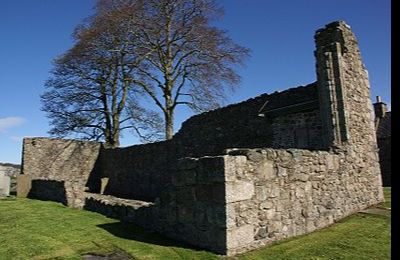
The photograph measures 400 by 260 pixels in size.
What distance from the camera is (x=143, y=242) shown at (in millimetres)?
7363

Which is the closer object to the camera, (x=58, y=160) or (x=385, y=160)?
(x=385, y=160)

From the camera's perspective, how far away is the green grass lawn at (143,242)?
21.0 feet

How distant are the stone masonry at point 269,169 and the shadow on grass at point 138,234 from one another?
221mm

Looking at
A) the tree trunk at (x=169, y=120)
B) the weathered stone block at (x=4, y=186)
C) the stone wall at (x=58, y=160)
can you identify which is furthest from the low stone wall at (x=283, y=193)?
the tree trunk at (x=169, y=120)

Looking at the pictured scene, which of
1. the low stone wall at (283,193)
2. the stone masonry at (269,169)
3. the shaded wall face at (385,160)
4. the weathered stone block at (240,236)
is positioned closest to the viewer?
the weathered stone block at (240,236)

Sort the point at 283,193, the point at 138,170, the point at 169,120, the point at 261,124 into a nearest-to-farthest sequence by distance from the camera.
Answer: the point at 283,193 → the point at 261,124 → the point at 138,170 → the point at 169,120

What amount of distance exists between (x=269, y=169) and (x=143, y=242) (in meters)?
3.11

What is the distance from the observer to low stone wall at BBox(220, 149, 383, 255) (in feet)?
21.8

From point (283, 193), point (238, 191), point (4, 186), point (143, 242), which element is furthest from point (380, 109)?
point (4, 186)

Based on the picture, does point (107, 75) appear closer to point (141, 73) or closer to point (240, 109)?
point (141, 73)

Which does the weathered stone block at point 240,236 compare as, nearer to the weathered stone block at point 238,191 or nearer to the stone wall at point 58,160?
the weathered stone block at point 238,191

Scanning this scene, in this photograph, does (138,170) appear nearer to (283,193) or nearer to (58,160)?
(58,160)

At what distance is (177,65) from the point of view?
2555 cm

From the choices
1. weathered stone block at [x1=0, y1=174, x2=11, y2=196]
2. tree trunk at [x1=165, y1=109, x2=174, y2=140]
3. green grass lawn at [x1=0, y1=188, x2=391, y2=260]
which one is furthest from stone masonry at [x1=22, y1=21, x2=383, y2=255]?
tree trunk at [x1=165, y1=109, x2=174, y2=140]
